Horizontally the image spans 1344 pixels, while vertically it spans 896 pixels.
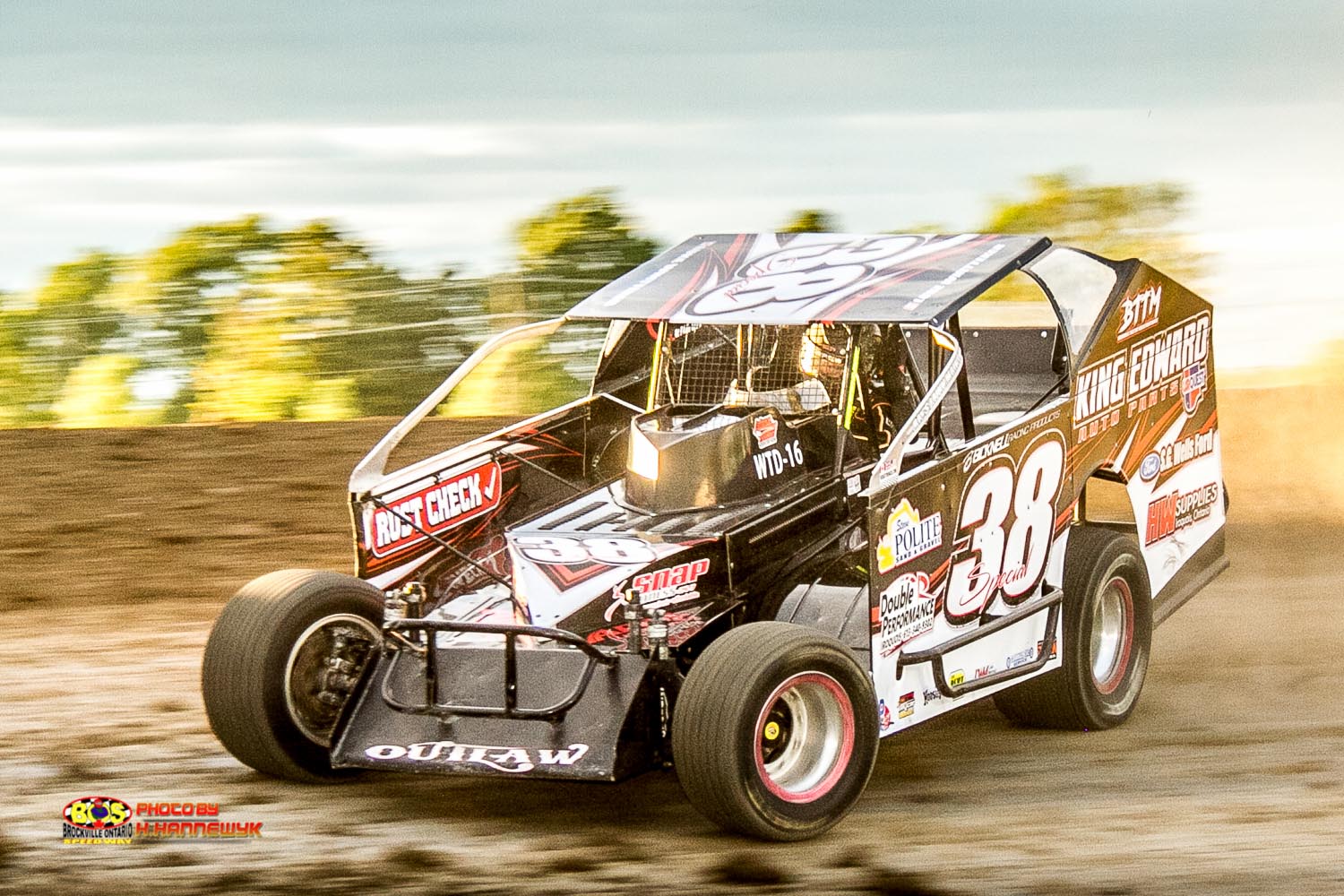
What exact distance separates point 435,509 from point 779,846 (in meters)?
2.27

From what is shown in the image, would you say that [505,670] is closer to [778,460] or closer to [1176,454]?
[778,460]

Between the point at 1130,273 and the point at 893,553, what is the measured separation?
7.71ft

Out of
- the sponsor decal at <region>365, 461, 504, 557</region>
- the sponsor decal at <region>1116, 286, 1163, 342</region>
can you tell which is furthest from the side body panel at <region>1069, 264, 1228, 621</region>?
the sponsor decal at <region>365, 461, 504, 557</region>

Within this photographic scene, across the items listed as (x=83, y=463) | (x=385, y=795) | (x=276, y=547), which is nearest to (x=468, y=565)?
(x=385, y=795)

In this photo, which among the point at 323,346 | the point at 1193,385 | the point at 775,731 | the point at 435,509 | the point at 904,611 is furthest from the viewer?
the point at 323,346

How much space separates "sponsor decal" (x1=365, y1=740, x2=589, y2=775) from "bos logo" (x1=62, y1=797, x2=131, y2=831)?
924mm

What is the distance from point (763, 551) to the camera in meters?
6.78

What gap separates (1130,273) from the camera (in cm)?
796

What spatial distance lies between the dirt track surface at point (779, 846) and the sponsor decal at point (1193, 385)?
4.32 ft

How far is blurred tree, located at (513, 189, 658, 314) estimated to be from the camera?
46.5ft

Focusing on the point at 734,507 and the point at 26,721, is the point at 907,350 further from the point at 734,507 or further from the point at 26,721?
the point at 26,721

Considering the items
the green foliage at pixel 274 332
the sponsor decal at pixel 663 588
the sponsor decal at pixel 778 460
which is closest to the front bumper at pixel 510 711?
the sponsor decal at pixel 663 588

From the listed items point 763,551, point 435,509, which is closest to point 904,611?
point 763,551

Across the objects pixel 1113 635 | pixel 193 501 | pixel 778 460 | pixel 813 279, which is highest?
pixel 813 279
